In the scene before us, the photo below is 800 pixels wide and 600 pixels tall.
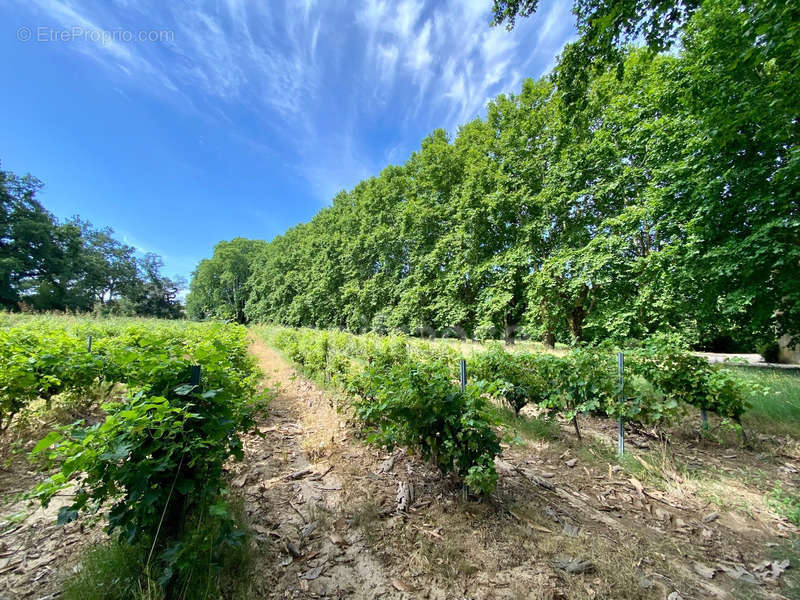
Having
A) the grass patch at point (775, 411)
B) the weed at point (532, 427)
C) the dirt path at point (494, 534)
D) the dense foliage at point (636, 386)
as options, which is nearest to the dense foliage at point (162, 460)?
the dirt path at point (494, 534)

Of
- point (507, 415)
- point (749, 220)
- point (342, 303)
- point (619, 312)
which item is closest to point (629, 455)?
point (507, 415)

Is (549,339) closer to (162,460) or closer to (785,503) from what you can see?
(785,503)

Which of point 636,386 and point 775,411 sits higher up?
point 636,386

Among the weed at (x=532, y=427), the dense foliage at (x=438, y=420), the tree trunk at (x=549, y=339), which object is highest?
the tree trunk at (x=549, y=339)

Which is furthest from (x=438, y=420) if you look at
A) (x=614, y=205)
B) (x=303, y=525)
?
(x=614, y=205)

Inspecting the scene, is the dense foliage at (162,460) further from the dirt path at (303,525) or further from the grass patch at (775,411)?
the grass patch at (775,411)

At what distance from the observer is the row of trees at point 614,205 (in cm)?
575

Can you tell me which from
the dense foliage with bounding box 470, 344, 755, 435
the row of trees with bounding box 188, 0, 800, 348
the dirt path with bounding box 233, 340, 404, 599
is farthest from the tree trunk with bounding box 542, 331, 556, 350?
the dirt path with bounding box 233, 340, 404, 599

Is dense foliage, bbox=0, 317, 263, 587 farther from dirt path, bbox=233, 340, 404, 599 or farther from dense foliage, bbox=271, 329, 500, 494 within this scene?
dense foliage, bbox=271, 329, 500, 494

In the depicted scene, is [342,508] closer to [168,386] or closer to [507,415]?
[168,386]

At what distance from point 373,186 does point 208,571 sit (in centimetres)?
2127

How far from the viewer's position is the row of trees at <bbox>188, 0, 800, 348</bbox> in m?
5.75

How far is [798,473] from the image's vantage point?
136 inches

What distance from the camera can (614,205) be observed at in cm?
1069
